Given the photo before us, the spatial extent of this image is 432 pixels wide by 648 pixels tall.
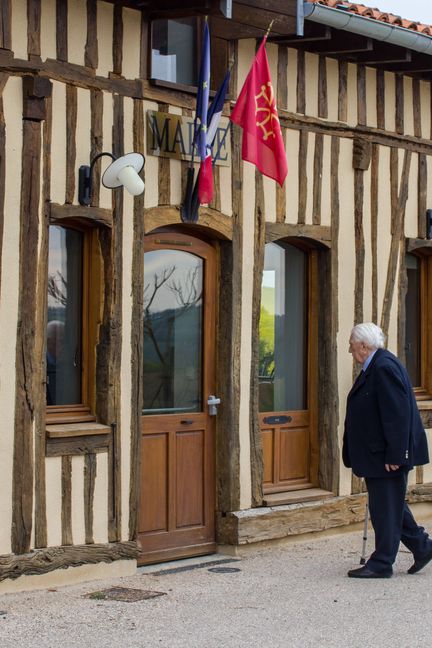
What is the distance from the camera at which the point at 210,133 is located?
30.7 ft

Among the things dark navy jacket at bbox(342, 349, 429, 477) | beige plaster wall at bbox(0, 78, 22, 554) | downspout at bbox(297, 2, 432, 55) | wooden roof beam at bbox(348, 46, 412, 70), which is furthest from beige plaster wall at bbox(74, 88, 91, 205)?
wooden roof beam at bbox(348, 46, 412, 70)

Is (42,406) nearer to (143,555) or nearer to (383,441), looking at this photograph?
(143,555)

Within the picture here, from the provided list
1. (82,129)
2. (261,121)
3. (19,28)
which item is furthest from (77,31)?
(261,121)

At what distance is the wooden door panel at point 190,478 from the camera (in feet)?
32.0

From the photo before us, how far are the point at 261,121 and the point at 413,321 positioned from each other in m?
3.64

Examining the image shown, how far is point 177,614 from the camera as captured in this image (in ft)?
25.3

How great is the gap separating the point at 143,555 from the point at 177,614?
1.77 meters

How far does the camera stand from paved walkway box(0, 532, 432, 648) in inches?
276

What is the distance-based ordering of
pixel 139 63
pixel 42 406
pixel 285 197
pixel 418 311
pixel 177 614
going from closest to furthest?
pixel 177 614, pixel 42 406, pixel 139 63, pixel 285 197, pixel 418 311

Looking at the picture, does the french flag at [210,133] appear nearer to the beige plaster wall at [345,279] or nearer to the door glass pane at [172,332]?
the door glass pane at [172,332]

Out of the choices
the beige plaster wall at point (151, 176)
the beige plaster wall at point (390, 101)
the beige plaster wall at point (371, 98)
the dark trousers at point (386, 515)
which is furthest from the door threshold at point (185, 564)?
the beige plaster wall at point (390, 101)

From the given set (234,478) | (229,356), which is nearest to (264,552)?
(234,478)

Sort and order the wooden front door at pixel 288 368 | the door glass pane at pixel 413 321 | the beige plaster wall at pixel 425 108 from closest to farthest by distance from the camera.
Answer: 1. the wooden front door at pixel 288 368
2. the beige plaster wall at pixel 425 108
3. the door glass pane at pixel 413 321

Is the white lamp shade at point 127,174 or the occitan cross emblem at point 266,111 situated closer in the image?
the white lamp shade at point 127,174
